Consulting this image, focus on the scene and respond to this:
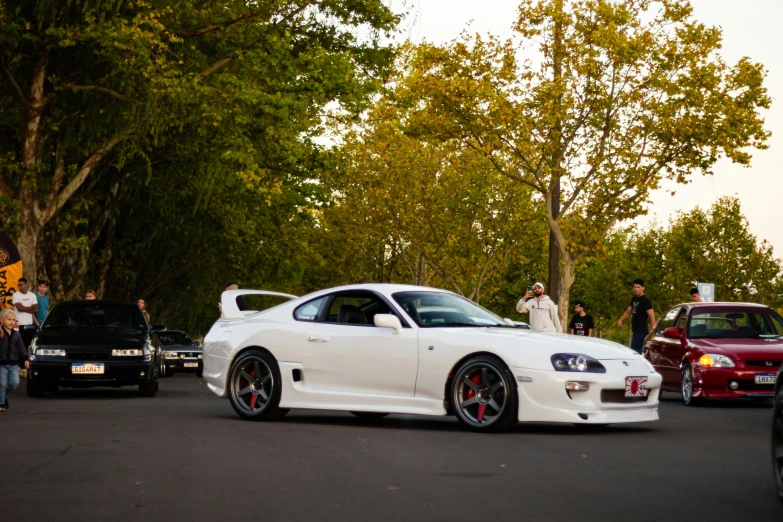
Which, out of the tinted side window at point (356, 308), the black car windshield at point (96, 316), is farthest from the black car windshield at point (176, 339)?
the tinted side window at point (356, 308)

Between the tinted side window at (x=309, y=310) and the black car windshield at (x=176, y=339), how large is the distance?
24.6 m

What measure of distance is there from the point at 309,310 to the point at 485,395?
2.45 m

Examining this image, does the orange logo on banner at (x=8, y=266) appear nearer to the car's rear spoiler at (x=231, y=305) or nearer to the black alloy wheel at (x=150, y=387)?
the black alloy wheel at (x=150, y=387)

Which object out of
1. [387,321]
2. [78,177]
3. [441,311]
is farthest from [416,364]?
[78,177]

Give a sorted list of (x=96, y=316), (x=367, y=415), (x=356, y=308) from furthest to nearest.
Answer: (x=96, y=316), (x=367, y=415), (x=356, y=308)

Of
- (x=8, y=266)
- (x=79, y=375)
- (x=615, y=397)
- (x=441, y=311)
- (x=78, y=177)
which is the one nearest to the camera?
(x=615, y=397)

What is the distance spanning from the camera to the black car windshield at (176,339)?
38.2 meters

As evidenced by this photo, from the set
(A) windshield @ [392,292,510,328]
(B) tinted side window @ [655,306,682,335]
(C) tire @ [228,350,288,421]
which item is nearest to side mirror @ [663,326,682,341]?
(B) tinted side window @ [655,306,682,335]

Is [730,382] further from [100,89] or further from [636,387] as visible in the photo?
[100,89]

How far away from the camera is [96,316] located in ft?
66.3

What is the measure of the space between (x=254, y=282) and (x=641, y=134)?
14.9 m

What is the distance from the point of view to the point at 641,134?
3538 cm

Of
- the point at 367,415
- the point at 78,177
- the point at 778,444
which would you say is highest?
the point at 78,177

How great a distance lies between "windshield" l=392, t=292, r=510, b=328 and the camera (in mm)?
13219
